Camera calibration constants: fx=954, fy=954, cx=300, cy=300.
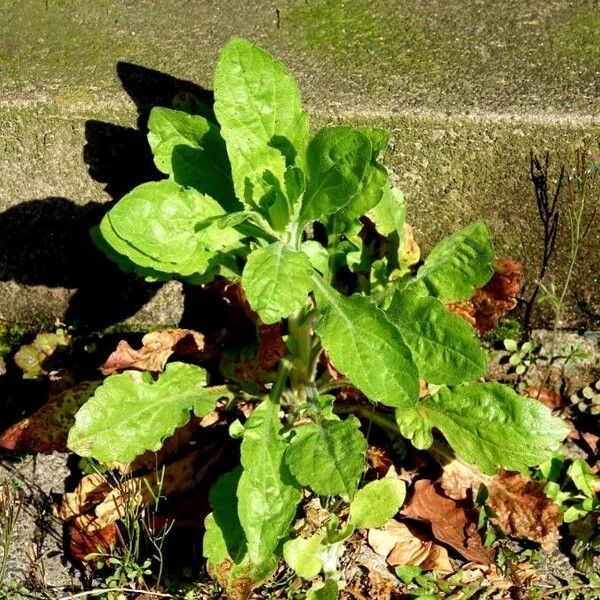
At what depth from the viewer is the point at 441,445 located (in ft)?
10.0

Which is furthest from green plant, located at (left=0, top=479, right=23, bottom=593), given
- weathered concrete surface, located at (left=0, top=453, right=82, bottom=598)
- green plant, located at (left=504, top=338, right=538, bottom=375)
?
green plant, located at (left=504, top=338, right=538, bottom=375)

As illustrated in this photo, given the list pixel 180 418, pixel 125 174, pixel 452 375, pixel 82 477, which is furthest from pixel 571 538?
pixel 125 174

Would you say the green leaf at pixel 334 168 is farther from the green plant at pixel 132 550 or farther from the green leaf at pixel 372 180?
the green plant at pixel 132 550

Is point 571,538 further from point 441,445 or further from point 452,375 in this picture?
Answer: point 452,375

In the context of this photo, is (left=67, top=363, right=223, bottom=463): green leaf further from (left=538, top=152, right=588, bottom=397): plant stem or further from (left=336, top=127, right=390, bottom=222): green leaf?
(left=538, top=152, right=588, bottom=397): plant stem

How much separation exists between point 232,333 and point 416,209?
0.75 metres

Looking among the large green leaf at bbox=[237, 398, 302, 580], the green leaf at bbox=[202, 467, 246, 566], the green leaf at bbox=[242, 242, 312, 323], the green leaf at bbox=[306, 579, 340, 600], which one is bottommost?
the green leaf at bbox=[306, 579, 340, 600]

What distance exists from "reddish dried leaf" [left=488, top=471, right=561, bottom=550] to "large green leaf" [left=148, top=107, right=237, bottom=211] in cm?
124

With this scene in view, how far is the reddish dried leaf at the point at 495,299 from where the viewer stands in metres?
2.99

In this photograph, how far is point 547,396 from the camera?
3295mm

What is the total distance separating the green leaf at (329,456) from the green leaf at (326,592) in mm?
304

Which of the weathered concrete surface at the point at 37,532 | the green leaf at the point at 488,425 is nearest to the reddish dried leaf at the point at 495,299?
the green leaf at the point at 488,425

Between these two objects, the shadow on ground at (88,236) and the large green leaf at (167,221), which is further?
the shadow on ground at (88,236)

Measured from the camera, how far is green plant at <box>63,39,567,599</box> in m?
2.47
